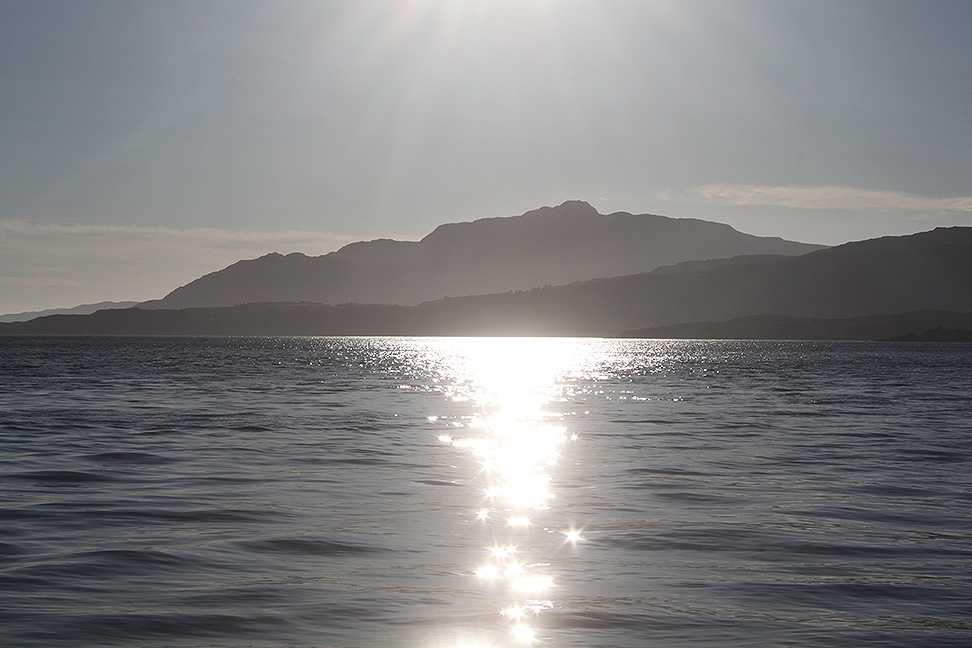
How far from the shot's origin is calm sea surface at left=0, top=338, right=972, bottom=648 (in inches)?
423

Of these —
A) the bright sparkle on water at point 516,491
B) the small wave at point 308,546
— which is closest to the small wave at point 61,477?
the small wave at point 308,546

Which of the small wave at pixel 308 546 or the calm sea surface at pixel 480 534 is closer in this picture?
the calm sea surface at pixel 480 534

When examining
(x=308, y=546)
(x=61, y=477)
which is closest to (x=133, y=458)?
(x=61, y=477)

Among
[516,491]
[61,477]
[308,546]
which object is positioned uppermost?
[61,477]

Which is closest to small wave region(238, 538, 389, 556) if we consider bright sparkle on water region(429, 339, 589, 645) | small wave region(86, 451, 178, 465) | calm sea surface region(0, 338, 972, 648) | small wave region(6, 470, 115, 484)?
calm sea surface region(0, 338, 972, 648)

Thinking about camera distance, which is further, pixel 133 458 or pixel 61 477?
pixel 133 458

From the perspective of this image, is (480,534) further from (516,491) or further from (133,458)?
(133,458)

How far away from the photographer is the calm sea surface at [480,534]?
1073 centimetres

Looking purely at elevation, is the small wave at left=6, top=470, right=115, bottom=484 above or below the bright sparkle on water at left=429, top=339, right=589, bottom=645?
above

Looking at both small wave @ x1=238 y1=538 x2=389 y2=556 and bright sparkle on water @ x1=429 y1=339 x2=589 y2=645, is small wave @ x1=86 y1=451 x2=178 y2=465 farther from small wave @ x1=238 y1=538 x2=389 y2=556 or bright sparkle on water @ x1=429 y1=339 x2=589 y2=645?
small wave @ x1=238 y1=538 x2=389 y2=556

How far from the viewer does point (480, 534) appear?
52.2 ft

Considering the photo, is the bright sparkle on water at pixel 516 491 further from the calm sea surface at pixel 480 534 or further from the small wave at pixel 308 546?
the small wave at pixel 308 546

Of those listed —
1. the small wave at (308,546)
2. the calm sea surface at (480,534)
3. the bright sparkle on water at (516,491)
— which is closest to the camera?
the calm sea surface at (480,534)

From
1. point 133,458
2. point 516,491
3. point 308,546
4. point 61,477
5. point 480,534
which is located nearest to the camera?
point 308,546
